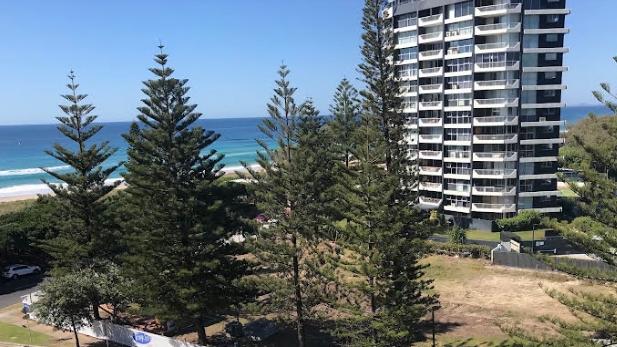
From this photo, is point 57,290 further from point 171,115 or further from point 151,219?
point 171,115

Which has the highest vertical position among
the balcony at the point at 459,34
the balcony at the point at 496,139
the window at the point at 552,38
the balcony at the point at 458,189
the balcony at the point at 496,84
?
the balcony at the point at 459,34

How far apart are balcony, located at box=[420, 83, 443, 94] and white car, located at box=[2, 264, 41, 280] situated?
1233 inches

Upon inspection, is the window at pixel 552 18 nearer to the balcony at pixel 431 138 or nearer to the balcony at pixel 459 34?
the balcony at pixel 459 34

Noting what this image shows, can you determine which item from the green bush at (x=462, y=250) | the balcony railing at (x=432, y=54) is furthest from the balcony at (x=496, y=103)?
the green bush at (x=462, y=250)

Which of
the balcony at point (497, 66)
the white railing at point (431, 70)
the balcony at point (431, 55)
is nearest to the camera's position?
the balcony at point (497, 66)

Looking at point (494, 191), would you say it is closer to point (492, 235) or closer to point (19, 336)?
point (492, 235)

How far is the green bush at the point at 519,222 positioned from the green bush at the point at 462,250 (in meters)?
6.48

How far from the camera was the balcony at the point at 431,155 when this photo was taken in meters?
40.9

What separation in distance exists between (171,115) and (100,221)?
739 centimetres

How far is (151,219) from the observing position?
1952 cm

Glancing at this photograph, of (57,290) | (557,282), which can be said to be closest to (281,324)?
(57,290)

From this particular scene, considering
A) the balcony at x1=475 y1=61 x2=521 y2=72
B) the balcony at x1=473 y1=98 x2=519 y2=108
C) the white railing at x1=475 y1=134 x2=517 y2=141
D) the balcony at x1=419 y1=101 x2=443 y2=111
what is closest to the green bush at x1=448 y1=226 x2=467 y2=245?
the white railing at x1=475 y1=134 x2=517 y2=141

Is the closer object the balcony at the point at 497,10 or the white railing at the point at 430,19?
the balcony at the point at 497,10

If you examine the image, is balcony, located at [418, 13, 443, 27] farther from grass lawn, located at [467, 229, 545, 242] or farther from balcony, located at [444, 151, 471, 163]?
grass lawn, located at [467, 229, 545, 242]
